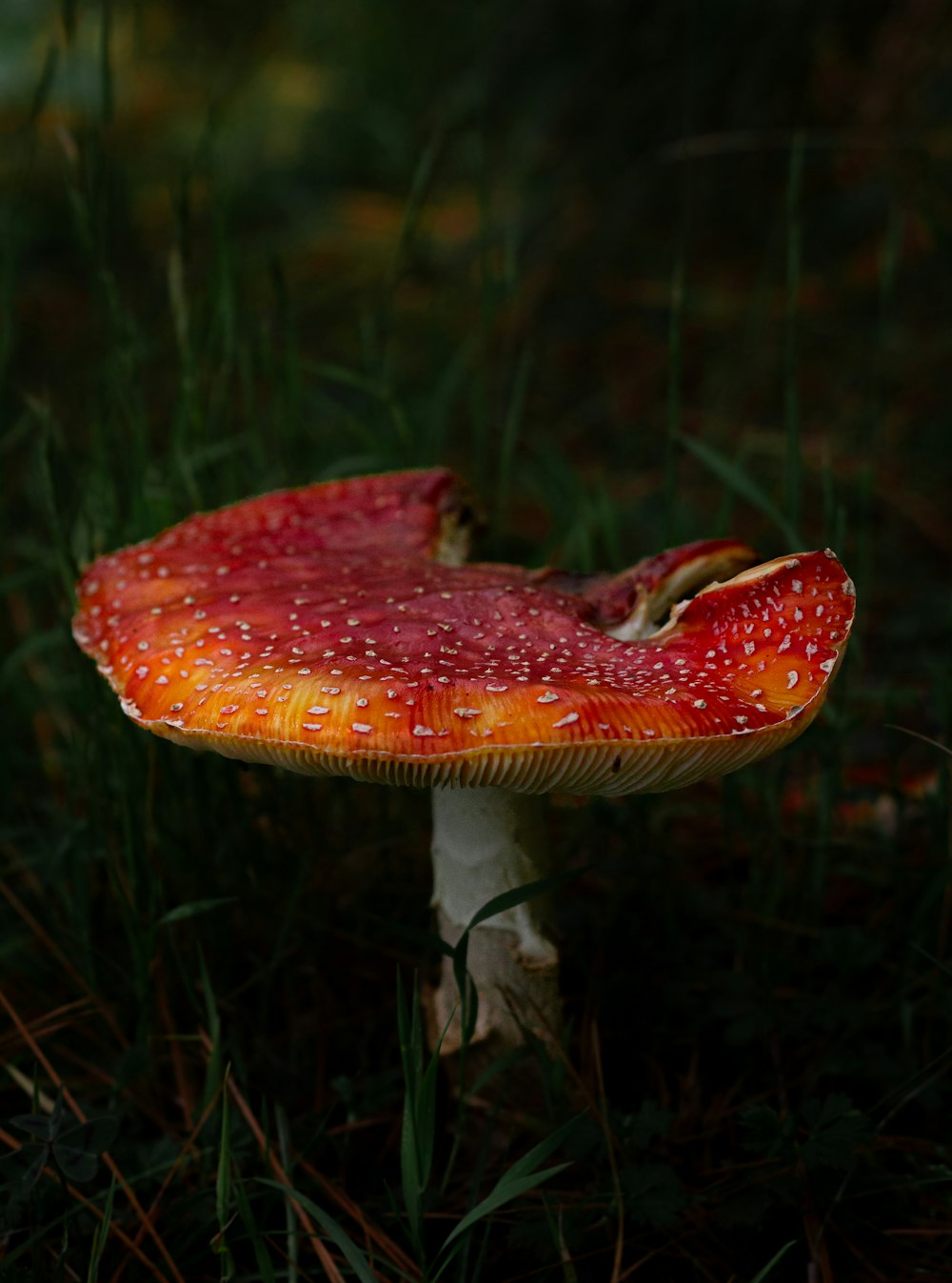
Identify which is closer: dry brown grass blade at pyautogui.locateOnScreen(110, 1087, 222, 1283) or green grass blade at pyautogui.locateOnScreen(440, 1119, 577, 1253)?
green grass blade at pyautogui.locateOnScreen(440, 1119, 577, 1253)

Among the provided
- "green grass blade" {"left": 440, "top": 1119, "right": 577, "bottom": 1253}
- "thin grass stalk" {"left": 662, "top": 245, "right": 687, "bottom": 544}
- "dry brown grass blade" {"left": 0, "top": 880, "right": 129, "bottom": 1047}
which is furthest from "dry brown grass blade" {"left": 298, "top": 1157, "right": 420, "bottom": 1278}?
"thin grass stalk" {"left": 662, "top": 245, "right": 687, "bottom": 544}

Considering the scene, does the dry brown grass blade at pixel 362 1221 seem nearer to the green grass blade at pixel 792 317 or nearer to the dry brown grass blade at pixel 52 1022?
the dry brown grass blade at pixel 52 1022

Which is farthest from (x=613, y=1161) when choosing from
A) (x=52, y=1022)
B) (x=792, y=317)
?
(x=792, y=317)

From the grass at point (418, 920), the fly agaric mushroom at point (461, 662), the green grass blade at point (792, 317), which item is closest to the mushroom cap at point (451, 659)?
the fly agaric mushroom at point (461, 662)

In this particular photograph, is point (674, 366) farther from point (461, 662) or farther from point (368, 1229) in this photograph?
point (368, 1229)

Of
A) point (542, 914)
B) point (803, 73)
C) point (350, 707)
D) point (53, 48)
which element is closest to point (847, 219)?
point (803, 73)

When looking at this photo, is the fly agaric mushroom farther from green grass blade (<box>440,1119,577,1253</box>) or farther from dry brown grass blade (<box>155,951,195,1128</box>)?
dry brown grass blade (<box>155,951,195,1128</box>)
